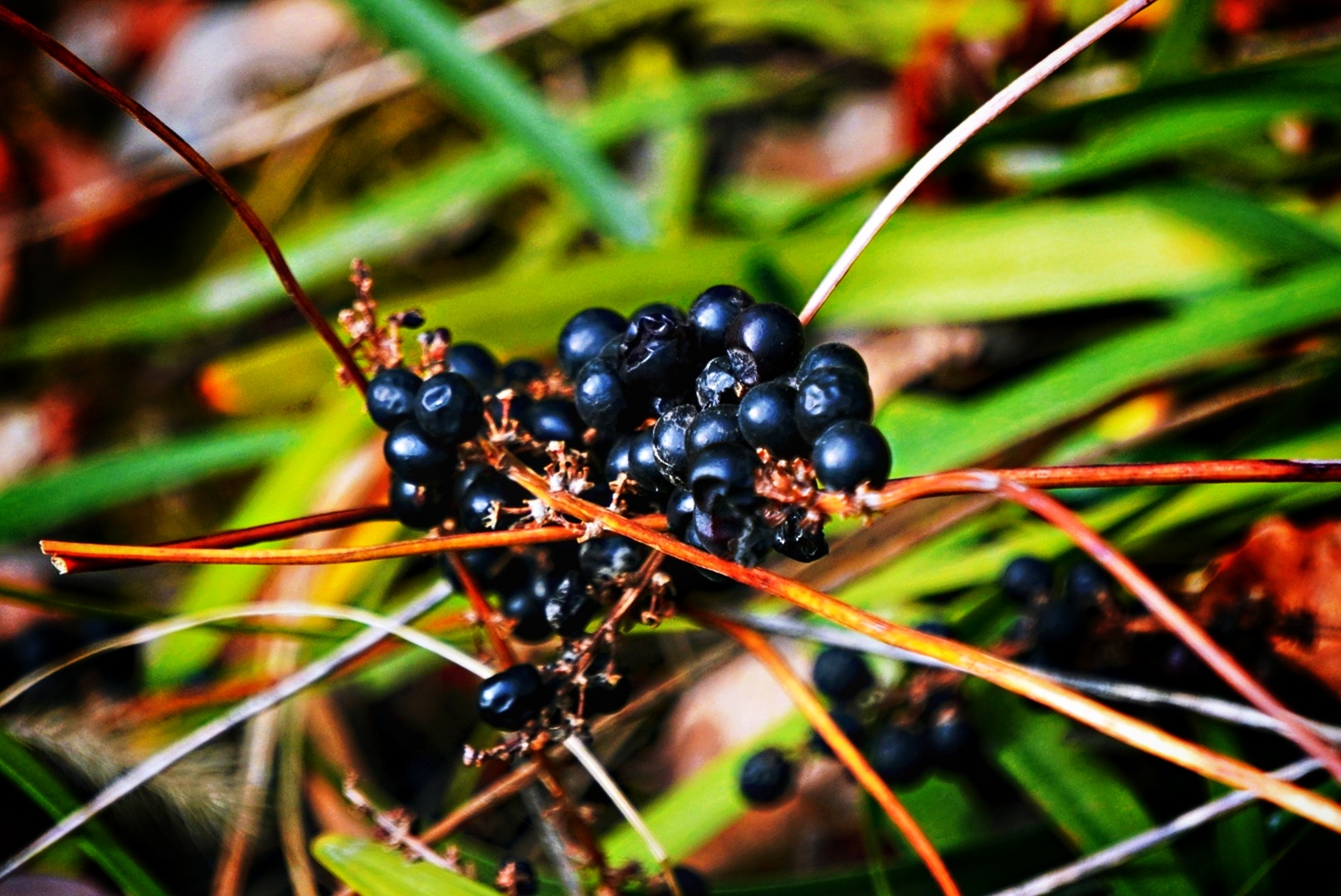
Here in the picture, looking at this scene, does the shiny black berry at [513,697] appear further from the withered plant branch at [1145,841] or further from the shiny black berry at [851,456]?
the withered plant branch at [1145,841]

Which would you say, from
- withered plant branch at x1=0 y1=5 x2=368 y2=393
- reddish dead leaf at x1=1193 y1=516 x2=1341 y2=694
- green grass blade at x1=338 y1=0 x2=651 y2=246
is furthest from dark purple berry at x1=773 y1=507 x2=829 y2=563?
green grass blade at x1=338 y1=0 x2=651 y2=246

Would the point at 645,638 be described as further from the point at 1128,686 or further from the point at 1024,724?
the point at 1128,686

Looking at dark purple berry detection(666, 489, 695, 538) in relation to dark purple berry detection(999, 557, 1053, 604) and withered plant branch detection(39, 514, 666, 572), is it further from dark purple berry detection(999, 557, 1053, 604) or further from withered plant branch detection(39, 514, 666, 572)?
dark purple berry detection(999, 557, 1053, 604)

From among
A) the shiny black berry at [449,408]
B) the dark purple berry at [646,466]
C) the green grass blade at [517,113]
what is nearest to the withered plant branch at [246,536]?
the shiny black berry at [449,408]

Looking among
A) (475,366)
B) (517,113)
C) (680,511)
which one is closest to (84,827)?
(475,366)

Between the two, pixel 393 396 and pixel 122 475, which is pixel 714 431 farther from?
pixel 122 475

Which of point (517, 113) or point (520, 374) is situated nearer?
point (520, 374)

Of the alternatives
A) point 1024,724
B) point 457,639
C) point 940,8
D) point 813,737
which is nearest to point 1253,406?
point 1024,724
